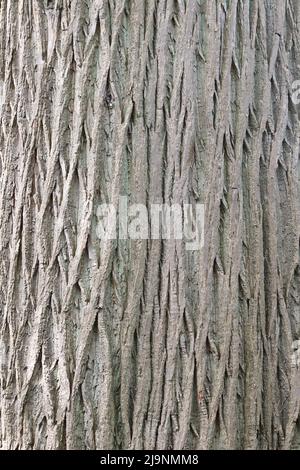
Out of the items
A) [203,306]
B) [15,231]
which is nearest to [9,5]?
[15,231]

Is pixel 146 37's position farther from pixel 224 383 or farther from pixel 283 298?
pixel 224 383

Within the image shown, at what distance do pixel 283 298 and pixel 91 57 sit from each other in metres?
1.07

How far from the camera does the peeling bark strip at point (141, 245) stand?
2.23 meters

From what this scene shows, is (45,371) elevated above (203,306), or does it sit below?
below

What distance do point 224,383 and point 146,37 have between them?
120 cm

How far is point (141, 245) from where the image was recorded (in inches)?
89.5

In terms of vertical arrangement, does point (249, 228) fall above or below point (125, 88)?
below

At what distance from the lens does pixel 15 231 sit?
2357mm

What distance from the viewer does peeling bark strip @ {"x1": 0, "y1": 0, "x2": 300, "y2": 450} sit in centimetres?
223

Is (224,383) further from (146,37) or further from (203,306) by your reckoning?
(146,37)

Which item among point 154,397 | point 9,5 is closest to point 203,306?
point 154,397

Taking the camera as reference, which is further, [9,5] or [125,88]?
[9,5]

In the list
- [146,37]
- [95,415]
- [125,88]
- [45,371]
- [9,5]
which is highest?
[9,5]

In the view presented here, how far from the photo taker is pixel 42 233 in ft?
7.55
